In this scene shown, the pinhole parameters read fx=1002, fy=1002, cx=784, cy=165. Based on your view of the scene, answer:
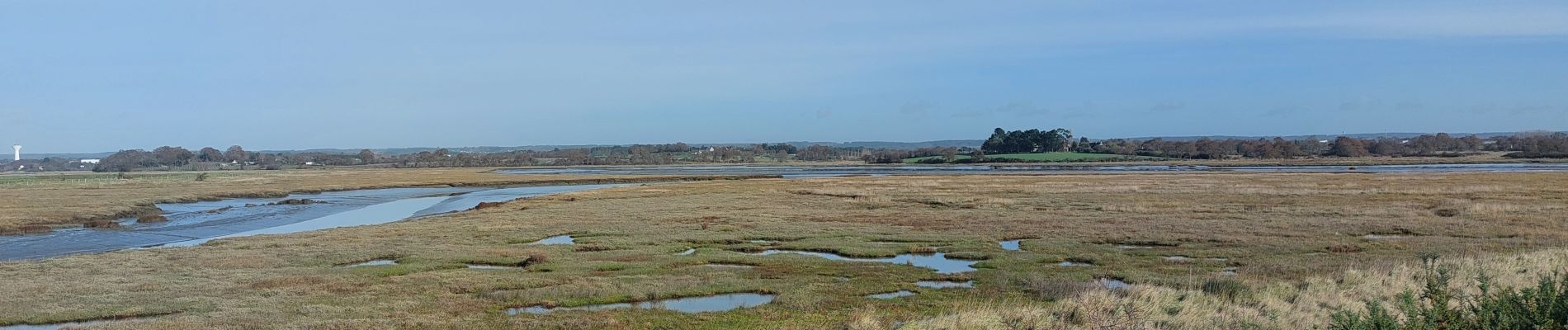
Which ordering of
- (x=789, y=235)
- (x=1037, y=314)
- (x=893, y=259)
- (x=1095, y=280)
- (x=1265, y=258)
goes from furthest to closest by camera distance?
1. (x=789, y=235)
2. (x=893, y=259)
3. (x=1265, y=258)
4. (x=1095, y=280)
5. (x=1037, y=314)

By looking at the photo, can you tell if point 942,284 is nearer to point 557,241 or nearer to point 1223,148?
point 557,241

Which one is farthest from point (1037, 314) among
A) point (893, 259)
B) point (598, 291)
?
point (893, 259)

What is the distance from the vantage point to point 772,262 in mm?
19594

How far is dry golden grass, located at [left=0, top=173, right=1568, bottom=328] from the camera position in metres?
13.2

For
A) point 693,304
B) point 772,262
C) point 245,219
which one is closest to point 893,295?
point 693,304

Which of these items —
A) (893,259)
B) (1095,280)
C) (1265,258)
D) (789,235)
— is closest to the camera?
(1095,280)

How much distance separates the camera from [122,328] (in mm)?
12141

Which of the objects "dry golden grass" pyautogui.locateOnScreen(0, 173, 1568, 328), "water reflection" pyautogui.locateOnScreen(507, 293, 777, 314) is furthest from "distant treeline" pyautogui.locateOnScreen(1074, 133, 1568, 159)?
"water reflection" pyautogui.locateOnScreen(507, 293, 777, 314)

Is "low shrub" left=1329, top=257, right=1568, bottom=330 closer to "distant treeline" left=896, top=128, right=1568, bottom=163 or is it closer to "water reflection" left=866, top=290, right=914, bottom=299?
"water reflection" left=866, top=290, right=914, bottom=299

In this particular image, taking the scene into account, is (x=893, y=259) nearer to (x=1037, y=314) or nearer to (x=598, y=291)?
(x=598, y=291)

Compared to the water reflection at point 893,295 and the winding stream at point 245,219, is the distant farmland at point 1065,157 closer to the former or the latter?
the winding stream at point 245,219

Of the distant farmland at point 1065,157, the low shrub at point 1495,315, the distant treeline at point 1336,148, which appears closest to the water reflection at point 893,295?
the low shrub at point 1495,315

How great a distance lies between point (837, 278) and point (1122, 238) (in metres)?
9.50

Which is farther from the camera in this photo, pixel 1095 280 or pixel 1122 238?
pixel 1122 238
